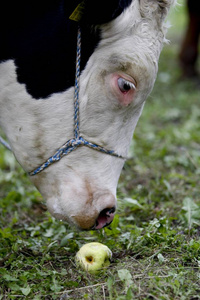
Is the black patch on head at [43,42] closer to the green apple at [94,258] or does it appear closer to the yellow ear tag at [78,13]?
the yellow ear tag at [78,13]

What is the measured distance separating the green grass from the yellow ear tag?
1.37 meters

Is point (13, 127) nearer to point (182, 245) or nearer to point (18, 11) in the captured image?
point (18, 11)

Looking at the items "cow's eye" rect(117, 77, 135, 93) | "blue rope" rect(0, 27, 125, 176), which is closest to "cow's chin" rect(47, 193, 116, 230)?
"blue rope" rect(0, 27, 125, 176)

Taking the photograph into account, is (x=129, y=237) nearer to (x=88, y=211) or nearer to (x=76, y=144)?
(x=88, y=211)

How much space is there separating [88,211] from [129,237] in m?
0.59

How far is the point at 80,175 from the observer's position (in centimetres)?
284

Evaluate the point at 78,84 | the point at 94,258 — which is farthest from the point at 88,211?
the point at 78,84

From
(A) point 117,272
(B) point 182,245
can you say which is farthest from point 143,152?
(A) point 117,272

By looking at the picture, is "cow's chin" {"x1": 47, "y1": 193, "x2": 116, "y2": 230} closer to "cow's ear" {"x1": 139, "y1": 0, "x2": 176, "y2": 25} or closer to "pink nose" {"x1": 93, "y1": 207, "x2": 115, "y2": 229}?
"pink nose" {"x1": 93, "y1": 207, "x2": 115, "y2": 229}

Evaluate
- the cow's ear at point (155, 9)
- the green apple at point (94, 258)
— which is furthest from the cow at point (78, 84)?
the green apple at point (94, 258)

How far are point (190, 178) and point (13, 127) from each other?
7.55 feet

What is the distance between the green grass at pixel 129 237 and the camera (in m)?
2.64

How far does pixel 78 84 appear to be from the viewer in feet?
9.13

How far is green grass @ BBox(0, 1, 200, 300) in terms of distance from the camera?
2.64 m
